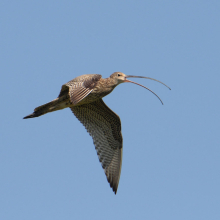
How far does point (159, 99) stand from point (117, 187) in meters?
3.45

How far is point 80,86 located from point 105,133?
3357 mm

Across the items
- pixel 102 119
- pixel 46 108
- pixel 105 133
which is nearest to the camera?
pixel 46 108

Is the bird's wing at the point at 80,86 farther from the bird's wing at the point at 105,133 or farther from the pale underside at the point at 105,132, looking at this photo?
the bird's wing at the point at 105,133

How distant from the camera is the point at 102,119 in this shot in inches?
663

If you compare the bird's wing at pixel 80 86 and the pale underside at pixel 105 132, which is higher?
the bird's wing at pixel 80 86

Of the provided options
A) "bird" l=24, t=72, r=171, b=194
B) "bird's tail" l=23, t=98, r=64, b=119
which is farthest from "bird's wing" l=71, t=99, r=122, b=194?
"bird's tail" l=23, t=98, r=64, b=119

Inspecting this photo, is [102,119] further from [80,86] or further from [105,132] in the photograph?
[80,86]

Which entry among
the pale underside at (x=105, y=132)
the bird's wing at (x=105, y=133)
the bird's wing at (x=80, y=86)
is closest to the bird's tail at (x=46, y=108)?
the bird's wing at (x=80, y=86)

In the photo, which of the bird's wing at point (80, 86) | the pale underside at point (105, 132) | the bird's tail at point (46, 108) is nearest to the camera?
the bird's wing at point (80, 86)

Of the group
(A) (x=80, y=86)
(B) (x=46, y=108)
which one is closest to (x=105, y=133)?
(B) (x=46, y=108)

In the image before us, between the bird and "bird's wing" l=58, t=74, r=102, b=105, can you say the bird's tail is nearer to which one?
the bird

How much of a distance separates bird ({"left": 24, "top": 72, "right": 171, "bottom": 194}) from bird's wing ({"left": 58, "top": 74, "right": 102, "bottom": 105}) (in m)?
0.03

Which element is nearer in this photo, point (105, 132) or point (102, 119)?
point (102, 119)

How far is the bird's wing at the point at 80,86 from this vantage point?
543 inches
